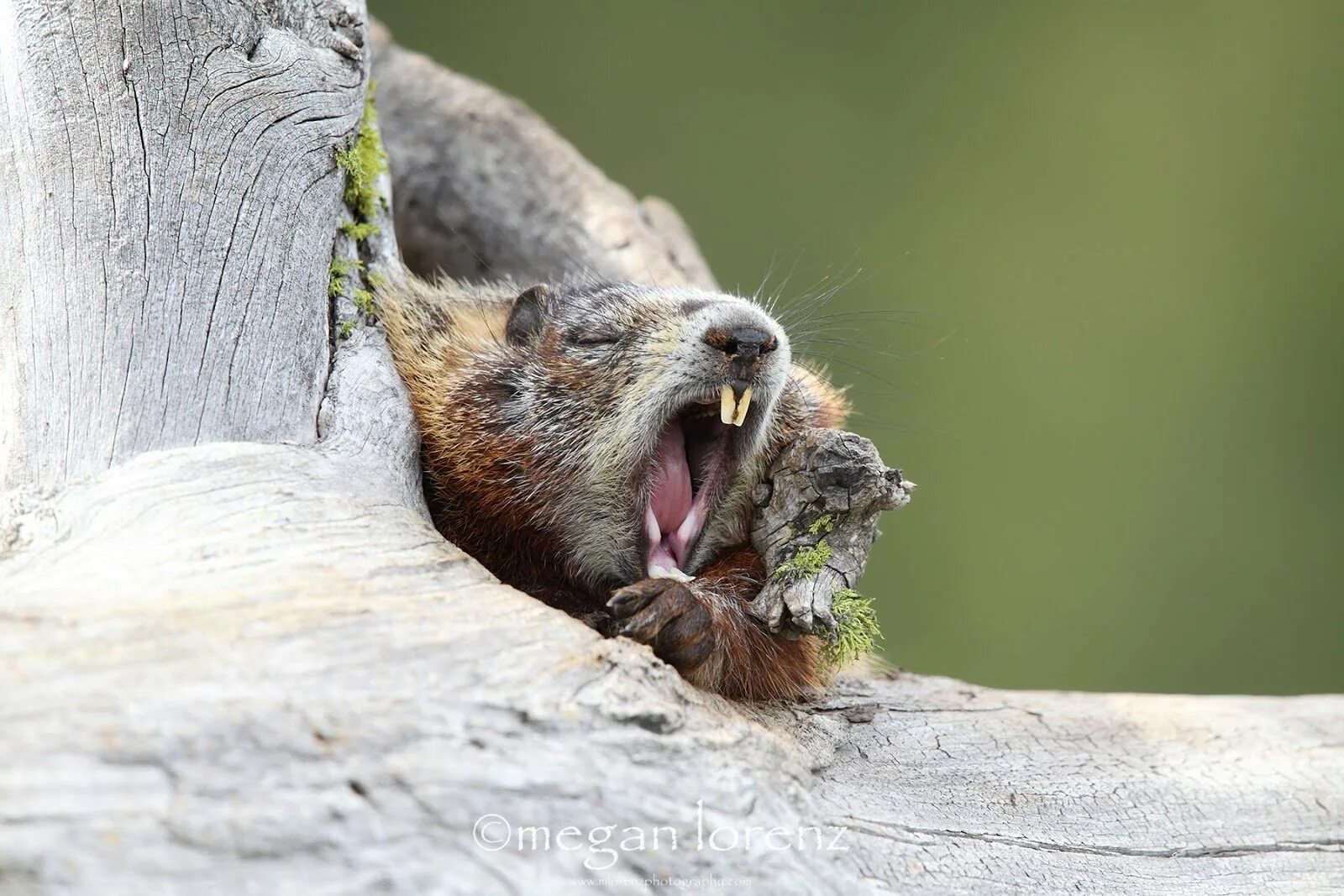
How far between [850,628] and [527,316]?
109 centimetres

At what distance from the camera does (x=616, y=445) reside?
2303 millimetres

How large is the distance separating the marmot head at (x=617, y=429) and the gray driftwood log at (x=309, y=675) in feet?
0.76

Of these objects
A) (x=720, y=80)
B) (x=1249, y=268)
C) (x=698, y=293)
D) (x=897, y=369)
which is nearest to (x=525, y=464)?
(x=698, y=293)

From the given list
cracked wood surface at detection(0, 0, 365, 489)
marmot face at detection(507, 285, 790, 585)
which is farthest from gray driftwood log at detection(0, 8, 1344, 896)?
marmot face at detection(507, 285, 790, 585)

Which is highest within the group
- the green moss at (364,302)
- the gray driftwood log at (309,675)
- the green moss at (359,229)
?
the green moss at (359,229)

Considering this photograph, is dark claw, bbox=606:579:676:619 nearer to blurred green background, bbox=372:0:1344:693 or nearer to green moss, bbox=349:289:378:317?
green moss, bbox=349:289:378:317

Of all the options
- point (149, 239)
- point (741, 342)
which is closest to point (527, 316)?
point (741, 342)

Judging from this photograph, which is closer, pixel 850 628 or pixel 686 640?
pixel 686 640

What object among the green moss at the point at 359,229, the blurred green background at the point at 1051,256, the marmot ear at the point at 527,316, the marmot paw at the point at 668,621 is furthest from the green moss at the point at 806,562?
the blurred green background at the point at 1051,256

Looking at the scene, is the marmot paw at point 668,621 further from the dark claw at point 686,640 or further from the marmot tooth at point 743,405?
the marmot tooth at point 743,405

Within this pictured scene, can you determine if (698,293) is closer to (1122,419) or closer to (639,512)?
(639,512)

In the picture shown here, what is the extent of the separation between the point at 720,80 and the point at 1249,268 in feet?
8.95

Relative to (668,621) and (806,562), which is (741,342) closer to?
(806,562)

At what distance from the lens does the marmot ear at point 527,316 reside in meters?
2.63
